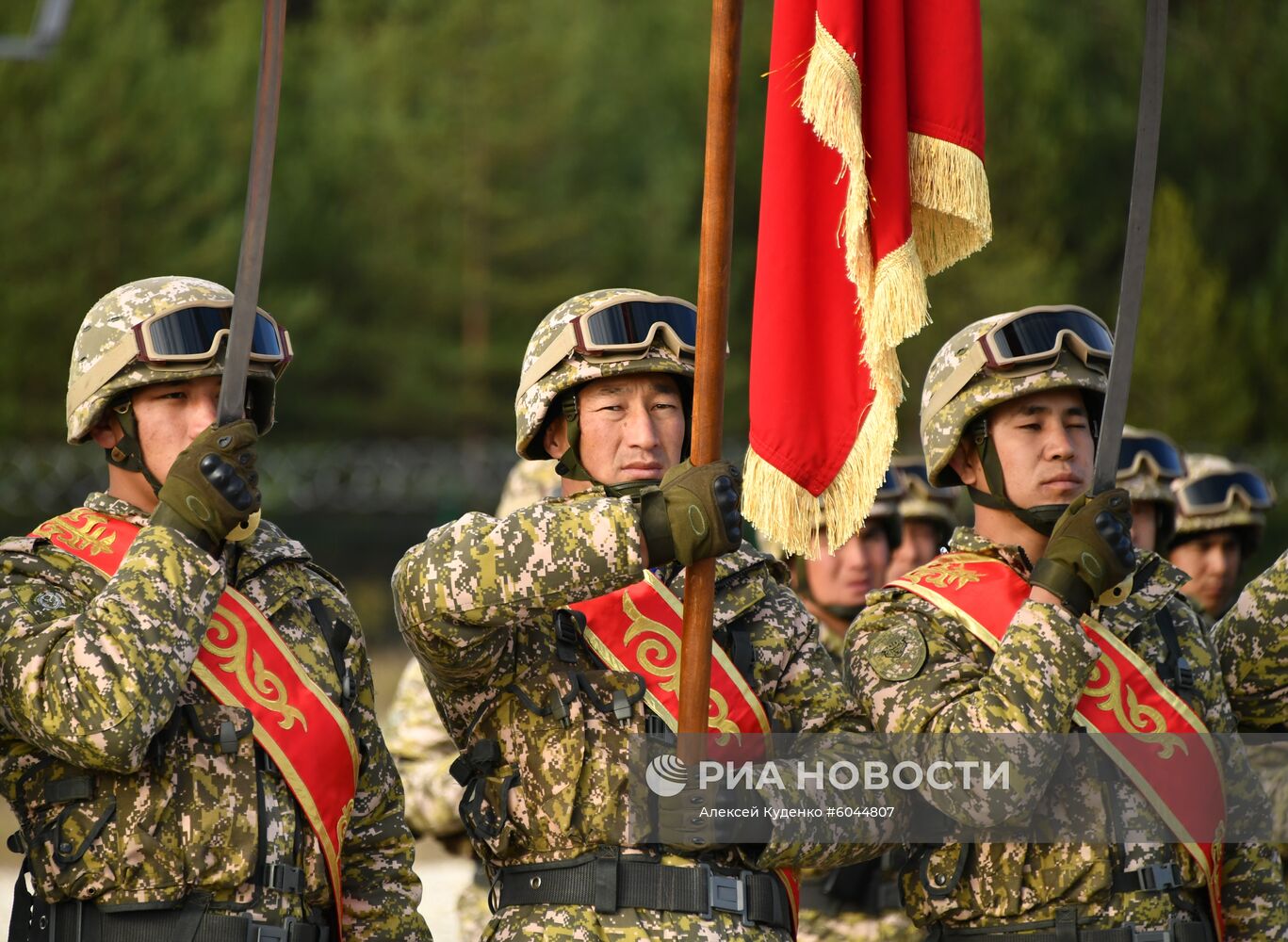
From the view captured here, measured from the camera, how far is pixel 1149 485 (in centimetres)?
805

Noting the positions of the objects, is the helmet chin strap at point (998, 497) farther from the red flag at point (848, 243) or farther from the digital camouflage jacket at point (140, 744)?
the digital camouflage jacket at point (140, 744)

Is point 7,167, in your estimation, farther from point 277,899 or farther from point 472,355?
point 277,899

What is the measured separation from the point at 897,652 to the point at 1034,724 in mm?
472

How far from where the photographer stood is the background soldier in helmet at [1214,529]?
8992mm

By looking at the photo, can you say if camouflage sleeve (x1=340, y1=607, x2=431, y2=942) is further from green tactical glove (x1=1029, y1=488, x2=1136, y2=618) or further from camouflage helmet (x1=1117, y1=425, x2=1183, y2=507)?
camouflage helmet (x1=1117, y1=425, x2=1183, y2=507)

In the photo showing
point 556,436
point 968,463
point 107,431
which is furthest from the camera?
point 968,463

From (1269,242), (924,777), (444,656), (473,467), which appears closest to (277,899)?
(444,656)

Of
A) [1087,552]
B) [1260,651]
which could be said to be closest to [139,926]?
[1087,552]

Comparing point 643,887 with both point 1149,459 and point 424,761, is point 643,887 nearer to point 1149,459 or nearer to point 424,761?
point 424,761

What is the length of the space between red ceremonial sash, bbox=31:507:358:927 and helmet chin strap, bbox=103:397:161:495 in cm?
16

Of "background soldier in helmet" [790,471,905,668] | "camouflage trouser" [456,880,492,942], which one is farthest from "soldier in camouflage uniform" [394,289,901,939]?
"background soldier in helmet" [790,471,905,668]

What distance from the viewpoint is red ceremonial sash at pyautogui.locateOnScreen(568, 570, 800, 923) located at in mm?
5145

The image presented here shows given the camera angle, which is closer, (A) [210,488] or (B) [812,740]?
(A) [210,488]

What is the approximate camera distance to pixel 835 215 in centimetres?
526
